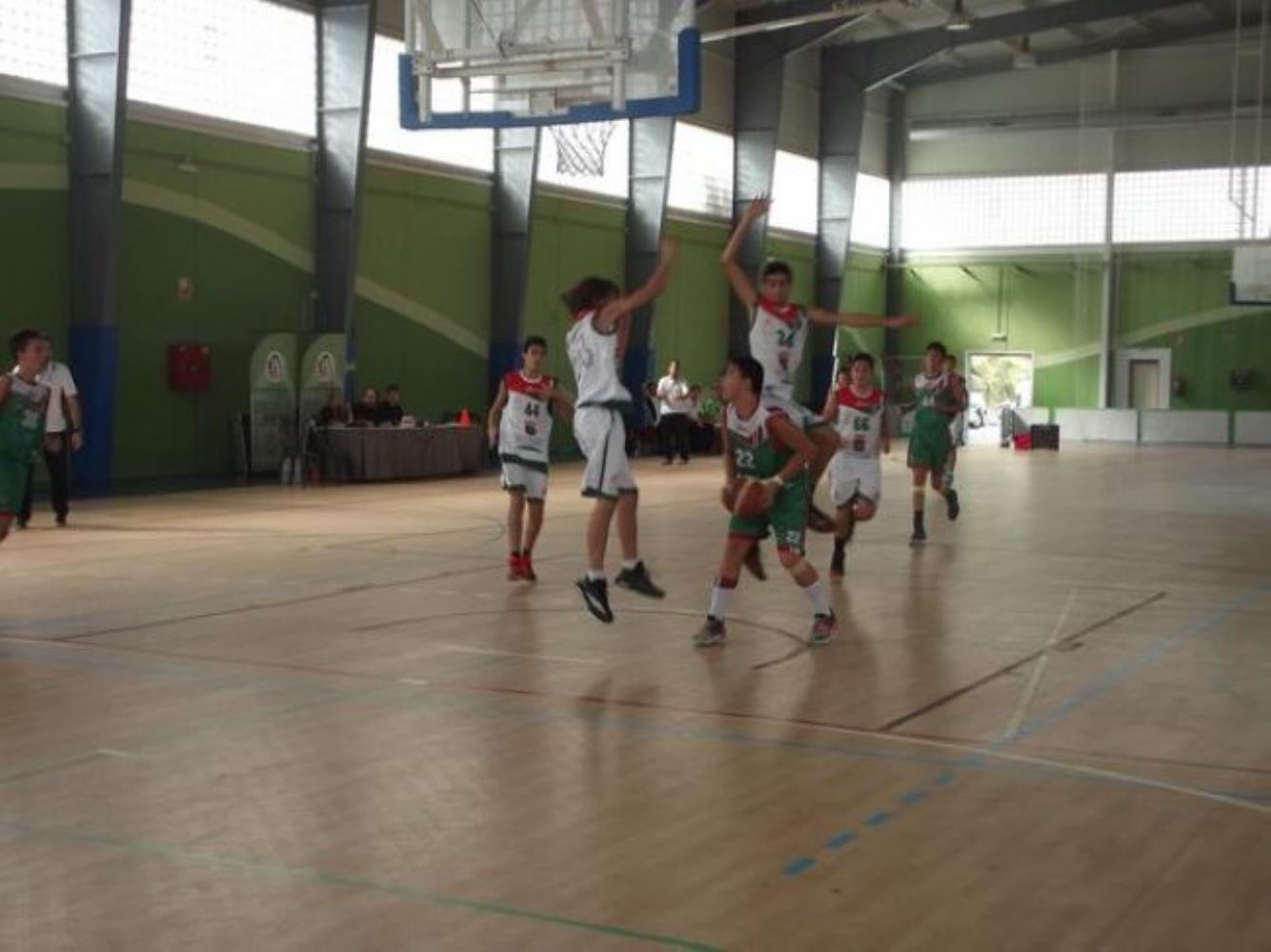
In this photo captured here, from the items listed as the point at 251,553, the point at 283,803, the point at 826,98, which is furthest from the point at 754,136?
the point at 283,803

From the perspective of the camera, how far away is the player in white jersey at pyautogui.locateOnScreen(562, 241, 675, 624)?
949cm

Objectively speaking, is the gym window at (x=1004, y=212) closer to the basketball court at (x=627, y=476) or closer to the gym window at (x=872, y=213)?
the basketball court at (x=627, y=476)

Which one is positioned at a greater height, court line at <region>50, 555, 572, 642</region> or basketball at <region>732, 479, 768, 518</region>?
basketball at <region>732, 479, 768, 518</region>

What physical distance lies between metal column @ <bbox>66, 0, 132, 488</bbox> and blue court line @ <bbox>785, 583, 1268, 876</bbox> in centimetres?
1485

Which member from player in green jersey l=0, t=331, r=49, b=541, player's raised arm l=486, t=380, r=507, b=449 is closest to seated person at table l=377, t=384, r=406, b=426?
player's raised arm l=486, t=380, r=507, b=449

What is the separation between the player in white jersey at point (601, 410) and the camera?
9.49 metres

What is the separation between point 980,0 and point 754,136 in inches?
231

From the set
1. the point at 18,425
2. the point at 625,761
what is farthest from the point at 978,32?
the point at 625,761

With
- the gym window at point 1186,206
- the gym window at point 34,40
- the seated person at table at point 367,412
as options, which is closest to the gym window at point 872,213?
the gym window at point 1186,206

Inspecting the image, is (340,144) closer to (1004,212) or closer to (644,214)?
(644,214)

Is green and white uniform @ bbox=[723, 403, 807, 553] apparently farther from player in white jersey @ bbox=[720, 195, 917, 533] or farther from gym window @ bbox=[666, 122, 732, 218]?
gym window @ bbox=[666, 122, 732, 218]

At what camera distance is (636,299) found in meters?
9.15

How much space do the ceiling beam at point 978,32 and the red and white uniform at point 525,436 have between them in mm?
27036

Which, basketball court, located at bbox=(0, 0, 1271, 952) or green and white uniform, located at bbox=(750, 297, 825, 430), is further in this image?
green and white uniform, located at bbox=(750, 297, 825, 430)
